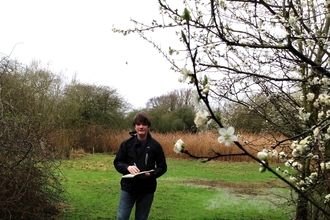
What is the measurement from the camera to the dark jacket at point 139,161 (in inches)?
151

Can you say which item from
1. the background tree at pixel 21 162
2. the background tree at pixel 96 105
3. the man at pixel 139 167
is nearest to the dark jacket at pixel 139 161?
the man at pixel 139 167

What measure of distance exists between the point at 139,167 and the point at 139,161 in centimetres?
6

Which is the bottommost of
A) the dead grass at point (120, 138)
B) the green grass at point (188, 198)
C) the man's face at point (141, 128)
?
the green grass at point (188, 198)

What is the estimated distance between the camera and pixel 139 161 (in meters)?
3.93

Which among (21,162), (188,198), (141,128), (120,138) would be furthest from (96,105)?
(141,128)

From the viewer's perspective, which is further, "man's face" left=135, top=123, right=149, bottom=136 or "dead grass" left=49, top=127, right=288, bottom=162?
"dead grass" left=49, top=127, right=288, bottom=162

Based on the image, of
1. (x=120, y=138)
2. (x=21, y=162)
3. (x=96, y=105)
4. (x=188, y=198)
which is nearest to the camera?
(x=21, y=162)

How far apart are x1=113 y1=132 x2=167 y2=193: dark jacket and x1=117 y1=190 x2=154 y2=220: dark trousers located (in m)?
0.05

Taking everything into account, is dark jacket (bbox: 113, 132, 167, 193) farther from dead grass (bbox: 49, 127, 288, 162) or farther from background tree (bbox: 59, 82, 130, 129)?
background tree (bbox: 59, 82, 130, 129)

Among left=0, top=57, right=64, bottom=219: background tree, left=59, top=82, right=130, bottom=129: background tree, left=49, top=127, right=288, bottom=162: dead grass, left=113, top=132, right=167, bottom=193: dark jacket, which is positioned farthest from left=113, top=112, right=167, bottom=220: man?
left=59, top=82, right=130, bottom=129: background tree

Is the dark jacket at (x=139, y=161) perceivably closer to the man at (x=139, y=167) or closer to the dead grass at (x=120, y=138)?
the man at (x=139, y=167)

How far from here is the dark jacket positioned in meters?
3.83

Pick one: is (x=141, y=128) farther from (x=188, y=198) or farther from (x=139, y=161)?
(x=188, y=198)

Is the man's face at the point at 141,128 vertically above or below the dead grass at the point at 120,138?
above
